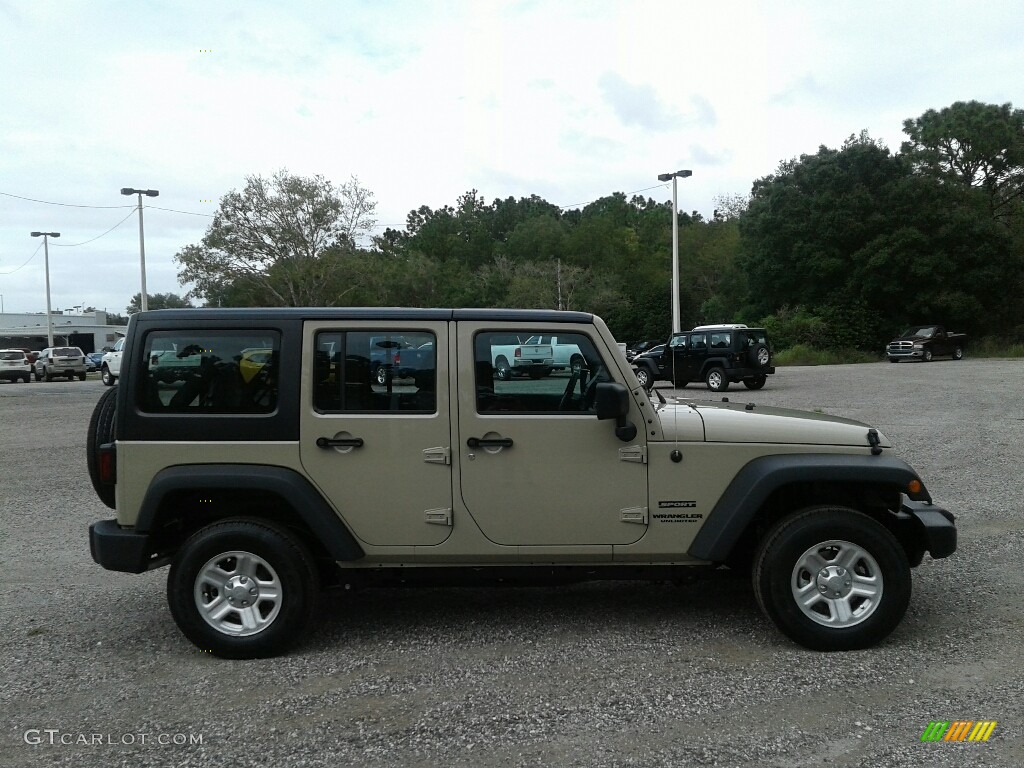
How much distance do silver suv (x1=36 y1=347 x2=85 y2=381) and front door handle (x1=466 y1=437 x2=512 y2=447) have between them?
4094 centimetres

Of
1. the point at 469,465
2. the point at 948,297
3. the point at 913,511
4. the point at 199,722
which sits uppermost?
the point at 948,297

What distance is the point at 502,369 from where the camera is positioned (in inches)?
179

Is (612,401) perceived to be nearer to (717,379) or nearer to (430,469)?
(430,469)

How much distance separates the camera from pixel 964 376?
27.0 metres

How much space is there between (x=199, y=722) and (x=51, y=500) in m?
6.50

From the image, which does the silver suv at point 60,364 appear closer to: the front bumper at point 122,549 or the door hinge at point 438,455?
the front bumper at point 122,549

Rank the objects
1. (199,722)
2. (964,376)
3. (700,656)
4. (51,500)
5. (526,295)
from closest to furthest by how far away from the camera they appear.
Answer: (199,722), (700,656), (51,500), (964,376), (526,295)

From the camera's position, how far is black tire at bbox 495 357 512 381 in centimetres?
455

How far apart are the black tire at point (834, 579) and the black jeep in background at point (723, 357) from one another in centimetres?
1872

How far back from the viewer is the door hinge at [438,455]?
4.50 meters

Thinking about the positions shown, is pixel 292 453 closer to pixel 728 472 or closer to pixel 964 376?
pixel 728 472

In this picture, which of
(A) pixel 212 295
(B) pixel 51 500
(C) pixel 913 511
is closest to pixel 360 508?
(C) pixel 913 511

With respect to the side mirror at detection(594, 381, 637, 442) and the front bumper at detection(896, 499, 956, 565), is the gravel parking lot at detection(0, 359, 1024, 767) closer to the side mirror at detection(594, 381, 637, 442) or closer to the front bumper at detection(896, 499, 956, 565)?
the front bumper at detection(896, 499, 956, 565)

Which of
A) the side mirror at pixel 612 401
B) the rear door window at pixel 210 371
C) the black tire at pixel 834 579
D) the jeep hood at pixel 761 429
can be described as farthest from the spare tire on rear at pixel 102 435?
the black tire at pixel 834 579
